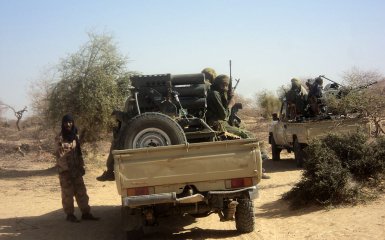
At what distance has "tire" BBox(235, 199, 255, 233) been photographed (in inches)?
272

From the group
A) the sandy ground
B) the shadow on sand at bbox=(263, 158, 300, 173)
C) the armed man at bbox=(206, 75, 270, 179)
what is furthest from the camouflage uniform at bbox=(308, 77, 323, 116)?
the armed man at bbox=(206, 75, 270, 179)

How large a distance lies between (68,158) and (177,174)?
3.05 metres

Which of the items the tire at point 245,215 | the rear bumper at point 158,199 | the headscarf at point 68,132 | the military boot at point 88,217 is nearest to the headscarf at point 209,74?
the headscarf at point 68,132

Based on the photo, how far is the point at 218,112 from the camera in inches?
325

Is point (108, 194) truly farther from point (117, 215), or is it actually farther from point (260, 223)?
point (260, 223)

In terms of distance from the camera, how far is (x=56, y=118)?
16422mm

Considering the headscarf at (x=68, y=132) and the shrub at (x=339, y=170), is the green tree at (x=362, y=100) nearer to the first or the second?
the shrub at (x=339, y=170)

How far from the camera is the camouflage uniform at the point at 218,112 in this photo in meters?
7.96

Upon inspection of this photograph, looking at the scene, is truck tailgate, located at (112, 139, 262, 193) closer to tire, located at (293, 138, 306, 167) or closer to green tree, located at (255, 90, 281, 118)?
tire, located at (293, 138, 306, 167)

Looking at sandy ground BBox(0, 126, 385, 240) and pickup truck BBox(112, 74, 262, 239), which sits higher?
pickup truck BBox(112, 74, 262, 239)

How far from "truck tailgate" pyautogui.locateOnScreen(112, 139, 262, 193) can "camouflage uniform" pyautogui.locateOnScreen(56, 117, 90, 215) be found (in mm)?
2719

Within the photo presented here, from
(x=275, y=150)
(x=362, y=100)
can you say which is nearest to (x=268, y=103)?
(x=275, y=150)

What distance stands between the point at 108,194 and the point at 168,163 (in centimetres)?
617

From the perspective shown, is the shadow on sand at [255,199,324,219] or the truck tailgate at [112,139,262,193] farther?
the shadow on sand at [255,199,324,219]
